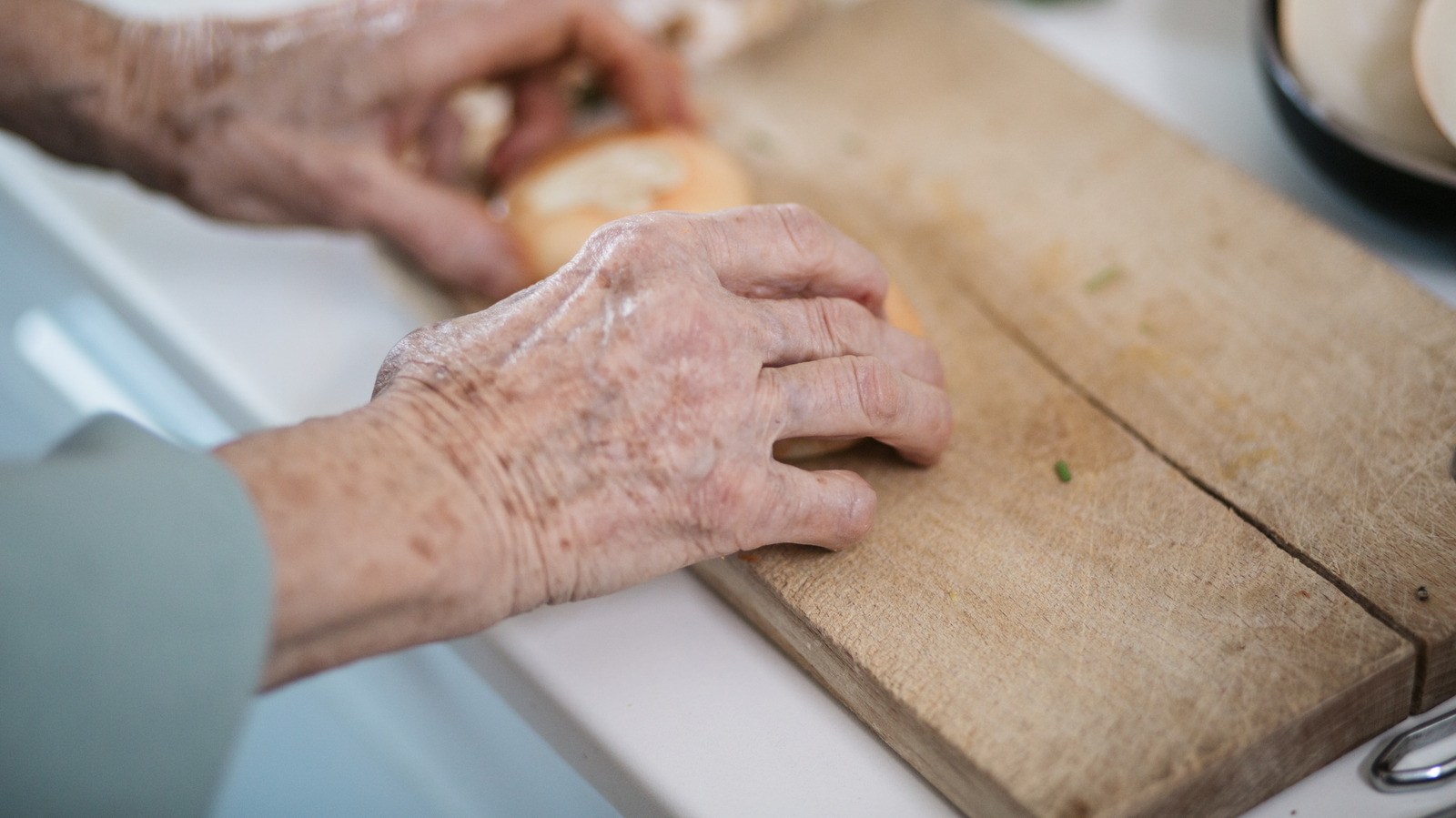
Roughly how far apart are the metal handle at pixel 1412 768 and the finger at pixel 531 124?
110 cm

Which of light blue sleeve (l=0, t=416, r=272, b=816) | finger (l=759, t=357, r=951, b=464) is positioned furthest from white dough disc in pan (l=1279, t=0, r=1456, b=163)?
light blue sleeve (l=0, t=416, r=272, b=816)

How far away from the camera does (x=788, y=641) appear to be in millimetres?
850

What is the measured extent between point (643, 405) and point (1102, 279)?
601mm

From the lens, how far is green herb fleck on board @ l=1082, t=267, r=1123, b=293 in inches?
42.3

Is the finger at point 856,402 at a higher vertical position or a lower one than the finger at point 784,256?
lower

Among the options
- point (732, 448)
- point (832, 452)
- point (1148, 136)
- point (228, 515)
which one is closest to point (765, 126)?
point (1148, 136)

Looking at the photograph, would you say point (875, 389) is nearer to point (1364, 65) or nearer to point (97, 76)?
point (1364, 65)

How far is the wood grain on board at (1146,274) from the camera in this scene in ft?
2.80

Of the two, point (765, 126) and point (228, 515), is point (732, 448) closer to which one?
point (228, 515)

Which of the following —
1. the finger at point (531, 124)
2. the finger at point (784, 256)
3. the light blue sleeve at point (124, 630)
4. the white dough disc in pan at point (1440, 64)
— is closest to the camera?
the light blue sleeve at point (124, 630)

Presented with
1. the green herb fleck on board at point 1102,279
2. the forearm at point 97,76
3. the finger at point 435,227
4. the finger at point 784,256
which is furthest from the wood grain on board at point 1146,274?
the forearm at point 97,76

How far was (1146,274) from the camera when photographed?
3.53ft

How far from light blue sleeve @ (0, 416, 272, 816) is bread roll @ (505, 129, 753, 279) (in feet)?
1.85

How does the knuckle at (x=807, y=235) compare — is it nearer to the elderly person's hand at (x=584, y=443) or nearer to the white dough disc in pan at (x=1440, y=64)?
the elderly person's hand at (x=584, y=443)
